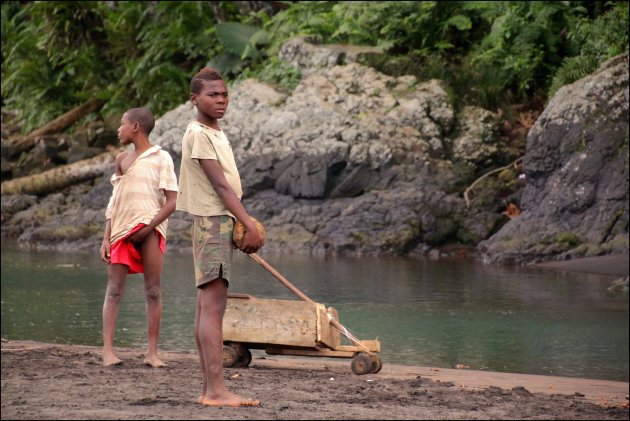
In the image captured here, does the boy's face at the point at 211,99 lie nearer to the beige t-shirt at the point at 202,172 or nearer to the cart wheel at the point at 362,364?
the beige t-shirt at the point at 202,172

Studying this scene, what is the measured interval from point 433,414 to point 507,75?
18328mm

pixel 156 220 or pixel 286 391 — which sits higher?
pixel 156 220

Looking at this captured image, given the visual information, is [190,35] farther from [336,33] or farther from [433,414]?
[433,414]

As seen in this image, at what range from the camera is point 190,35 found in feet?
94.2

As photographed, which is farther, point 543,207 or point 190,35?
point 190,35

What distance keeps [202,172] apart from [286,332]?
2184 millimetres

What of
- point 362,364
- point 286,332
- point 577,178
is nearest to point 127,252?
point 286,332

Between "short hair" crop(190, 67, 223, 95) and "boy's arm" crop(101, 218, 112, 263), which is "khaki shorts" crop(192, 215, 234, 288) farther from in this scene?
"boy's arm" crop(101, 218, 112, 263)

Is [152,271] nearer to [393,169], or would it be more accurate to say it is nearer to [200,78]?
[200,78]

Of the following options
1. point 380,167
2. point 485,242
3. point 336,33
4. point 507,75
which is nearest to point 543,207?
point 485,242

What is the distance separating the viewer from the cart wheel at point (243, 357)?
8.20 m

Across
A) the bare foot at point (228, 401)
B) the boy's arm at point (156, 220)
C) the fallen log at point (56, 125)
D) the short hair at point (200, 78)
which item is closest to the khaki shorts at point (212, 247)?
the bare foot at point (228, 401)

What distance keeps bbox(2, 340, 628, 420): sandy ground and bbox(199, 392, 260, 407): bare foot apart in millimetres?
56

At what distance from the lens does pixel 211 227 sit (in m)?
5.96
